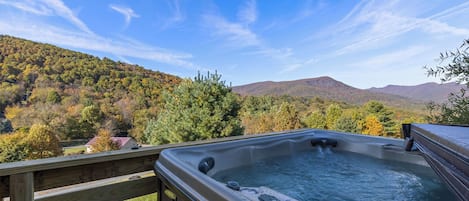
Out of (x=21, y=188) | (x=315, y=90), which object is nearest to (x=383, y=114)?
(x=315, y=90)

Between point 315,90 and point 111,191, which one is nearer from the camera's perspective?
point 111,191

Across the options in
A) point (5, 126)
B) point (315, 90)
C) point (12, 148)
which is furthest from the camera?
point (315, 90)

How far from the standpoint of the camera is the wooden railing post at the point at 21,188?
1062 mm

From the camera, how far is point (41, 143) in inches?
420

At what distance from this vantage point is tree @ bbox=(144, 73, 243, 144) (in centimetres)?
741

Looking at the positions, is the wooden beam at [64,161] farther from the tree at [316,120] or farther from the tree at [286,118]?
the tree at [316,120]

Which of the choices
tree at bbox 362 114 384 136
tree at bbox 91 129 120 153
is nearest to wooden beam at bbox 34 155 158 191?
tree at bbox 362 114 384 136

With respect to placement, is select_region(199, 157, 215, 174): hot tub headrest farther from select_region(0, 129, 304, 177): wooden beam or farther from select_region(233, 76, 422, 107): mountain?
select_region(233, 76, 422, 107): mountain

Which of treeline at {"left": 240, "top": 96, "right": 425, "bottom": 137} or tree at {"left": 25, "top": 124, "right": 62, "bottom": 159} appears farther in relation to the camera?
treeline at {"left": 240, "top": 96, "right": 425, "bottom": 137}

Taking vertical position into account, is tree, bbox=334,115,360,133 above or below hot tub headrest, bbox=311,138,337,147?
below

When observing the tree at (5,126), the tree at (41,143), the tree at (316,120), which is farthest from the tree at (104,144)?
the tree at (316,120)

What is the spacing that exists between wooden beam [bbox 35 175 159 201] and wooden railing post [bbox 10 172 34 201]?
78 mm

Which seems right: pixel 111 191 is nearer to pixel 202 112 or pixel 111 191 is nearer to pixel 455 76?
pixel 455 76

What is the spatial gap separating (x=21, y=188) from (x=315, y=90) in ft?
54.0
